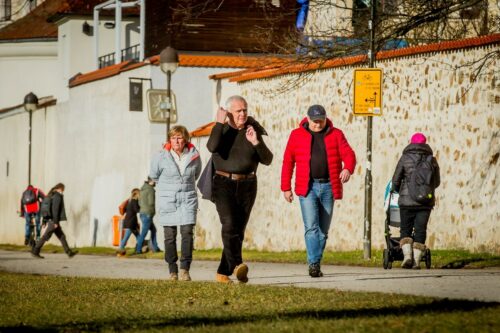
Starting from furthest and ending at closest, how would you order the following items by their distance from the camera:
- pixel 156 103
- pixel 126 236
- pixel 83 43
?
pixel 83 43, pixel 156 103, pixel 126 236

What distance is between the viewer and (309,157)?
14.7 metres

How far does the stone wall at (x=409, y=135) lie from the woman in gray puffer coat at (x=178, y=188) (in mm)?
7099

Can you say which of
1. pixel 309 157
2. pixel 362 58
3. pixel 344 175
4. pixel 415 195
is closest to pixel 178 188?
pixel 309 157

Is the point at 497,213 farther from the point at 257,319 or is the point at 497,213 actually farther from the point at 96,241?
the point at 96,241

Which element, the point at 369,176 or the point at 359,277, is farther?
the point at 369,176

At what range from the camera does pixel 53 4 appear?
177 ft

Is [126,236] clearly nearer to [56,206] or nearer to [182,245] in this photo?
[56,206]

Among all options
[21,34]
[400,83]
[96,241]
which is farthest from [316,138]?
[21,34]

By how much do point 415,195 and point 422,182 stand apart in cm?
19

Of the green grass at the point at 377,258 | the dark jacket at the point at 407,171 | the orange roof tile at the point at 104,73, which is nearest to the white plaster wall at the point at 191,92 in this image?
the orange roof tile at the point at 104,73

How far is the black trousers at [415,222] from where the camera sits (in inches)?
671

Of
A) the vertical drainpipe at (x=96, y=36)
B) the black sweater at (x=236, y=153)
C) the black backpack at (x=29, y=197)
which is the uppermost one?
the vertical drainpipe at (x=96, y=36)

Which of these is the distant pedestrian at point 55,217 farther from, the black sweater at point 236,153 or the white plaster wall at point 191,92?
the black sweater at point 236,153

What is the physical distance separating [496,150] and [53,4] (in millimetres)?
35839
